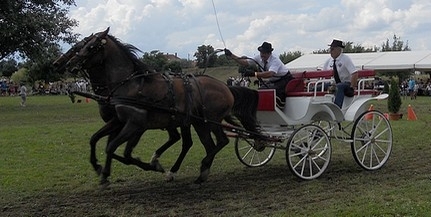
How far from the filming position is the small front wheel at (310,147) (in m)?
8.55

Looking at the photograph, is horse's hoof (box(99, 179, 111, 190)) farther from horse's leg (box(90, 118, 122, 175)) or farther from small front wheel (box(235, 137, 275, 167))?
small front wheel (box(235, 137, 275, 167))

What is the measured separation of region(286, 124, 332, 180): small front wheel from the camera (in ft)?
28.1

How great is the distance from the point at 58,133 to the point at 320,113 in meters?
8.37

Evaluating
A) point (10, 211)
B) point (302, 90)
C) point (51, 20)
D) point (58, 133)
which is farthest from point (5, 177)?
point (51, 20)

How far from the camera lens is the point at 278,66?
8.97 m

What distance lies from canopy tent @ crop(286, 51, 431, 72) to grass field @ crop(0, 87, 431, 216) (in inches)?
1007

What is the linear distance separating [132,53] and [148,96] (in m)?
0.69

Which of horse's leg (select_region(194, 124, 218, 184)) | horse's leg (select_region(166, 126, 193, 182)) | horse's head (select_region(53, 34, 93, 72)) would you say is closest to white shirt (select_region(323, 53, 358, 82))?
horse's leg (select_region(194, 124, 218, 184))

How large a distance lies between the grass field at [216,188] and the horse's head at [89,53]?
175 centimetres

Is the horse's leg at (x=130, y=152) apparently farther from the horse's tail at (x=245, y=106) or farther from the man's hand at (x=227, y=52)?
the man's hand at (x=227, y=52)

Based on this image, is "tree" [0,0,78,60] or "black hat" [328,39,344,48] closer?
"black hat" [328,39,344,48]

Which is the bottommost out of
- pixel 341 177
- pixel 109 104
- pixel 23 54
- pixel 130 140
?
pixel 341 177

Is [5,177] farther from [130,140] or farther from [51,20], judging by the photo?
[51,20]

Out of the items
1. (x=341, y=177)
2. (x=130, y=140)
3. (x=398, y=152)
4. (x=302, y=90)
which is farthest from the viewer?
(x=398, y=152)
